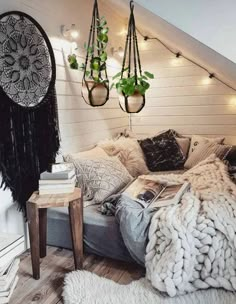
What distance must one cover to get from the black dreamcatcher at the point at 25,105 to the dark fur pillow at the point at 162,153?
1.34m

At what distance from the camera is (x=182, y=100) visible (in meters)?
4.06

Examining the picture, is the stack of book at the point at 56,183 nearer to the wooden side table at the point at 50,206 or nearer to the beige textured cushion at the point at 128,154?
the wooden side table at the point at 50,206

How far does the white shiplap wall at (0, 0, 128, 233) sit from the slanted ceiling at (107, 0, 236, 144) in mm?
775

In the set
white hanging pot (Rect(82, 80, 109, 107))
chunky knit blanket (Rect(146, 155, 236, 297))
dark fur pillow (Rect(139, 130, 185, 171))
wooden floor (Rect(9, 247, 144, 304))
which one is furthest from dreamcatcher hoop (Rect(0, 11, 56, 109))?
dark fur pillow (Rect(139, 130, 185, 171))

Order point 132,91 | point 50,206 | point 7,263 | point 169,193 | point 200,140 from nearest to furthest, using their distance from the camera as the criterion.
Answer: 1. point 7,263
2. point 50,206
3. point 169,193
4. point 132,91
5. point 200,140

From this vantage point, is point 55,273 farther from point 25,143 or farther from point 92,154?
point 92,154

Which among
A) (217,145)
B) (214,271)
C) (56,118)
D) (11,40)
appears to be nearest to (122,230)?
(214,271)

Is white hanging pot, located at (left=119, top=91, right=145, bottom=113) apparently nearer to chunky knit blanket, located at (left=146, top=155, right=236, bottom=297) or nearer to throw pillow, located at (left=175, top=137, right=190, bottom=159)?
chunky knit blanket, located at (left=146, top=155, right=236, bottom=297)

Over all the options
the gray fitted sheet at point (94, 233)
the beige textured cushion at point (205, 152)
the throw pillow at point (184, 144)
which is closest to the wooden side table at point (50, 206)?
the gray fitted sheet at point (94, 233)

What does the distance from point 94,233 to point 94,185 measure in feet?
1.46

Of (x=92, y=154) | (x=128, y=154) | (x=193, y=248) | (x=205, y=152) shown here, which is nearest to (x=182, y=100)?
(x=205, y=152)

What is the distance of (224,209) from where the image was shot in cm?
189

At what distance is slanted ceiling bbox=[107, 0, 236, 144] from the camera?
3869 millimetres

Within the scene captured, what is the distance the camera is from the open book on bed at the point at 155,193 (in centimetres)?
213
